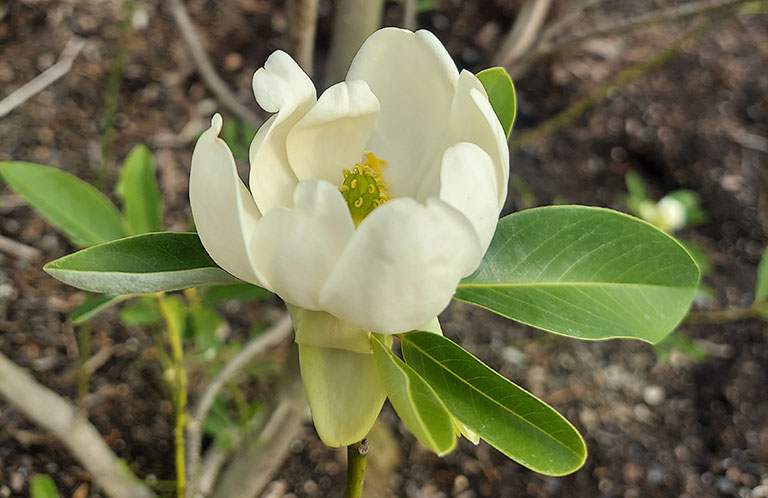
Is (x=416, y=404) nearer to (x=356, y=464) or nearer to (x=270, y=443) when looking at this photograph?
(x=356, y=464)

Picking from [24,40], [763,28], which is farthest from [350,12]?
[763,28]

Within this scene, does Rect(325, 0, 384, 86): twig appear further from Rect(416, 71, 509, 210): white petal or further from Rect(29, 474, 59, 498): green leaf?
Rect(29, 474, 59, 498): green leaf

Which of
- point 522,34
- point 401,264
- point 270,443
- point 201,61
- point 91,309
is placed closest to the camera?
point 401,264

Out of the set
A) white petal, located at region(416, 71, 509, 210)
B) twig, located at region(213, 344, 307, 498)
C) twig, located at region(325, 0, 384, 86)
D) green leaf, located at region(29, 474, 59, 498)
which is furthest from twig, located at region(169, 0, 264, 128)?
white petal, located at region(416, 71, 509, 210)

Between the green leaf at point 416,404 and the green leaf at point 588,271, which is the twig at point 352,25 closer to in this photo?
the green leaf at point 588,271

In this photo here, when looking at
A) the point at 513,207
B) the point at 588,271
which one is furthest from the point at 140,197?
the point at 513,207

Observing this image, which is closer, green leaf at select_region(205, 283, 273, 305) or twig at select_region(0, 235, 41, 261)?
green leaf at select_region(205, 283, 273, 305)

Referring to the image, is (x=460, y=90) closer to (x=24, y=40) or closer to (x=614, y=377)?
(x=614, y=377)
